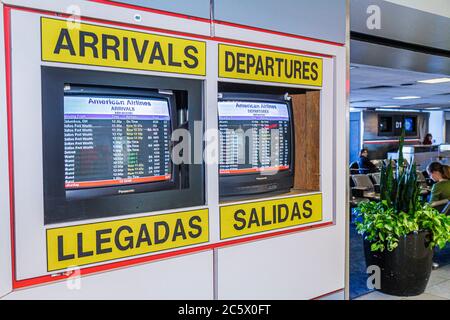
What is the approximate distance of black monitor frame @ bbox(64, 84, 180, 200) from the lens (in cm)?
165

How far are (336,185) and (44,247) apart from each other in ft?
5.34

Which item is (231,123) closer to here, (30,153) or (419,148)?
(30,153)

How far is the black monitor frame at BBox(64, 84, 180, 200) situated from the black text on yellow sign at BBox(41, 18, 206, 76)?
9cm

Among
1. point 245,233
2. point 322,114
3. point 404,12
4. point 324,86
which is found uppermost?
point 404,12

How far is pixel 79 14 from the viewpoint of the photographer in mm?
1632

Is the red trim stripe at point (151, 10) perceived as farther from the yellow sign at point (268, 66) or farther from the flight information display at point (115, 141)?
the flight information display at point (115, 141)

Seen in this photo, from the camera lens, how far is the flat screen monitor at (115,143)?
1.64m


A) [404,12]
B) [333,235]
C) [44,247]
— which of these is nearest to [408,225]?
[333,235]

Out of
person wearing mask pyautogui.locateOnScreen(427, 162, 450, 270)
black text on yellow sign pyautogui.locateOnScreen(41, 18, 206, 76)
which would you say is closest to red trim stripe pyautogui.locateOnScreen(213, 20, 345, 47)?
black text on yellow sign pyautogui.locateOnScreen(41, 18, 206, 76)

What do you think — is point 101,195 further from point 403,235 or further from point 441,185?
point 441,185

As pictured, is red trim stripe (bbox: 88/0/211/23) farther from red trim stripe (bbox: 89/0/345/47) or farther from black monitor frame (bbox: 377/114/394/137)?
black monitor frame (bbox: 377/114/394/137)

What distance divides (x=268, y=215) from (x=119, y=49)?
108cm

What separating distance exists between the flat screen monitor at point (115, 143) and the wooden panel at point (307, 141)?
95 centimetres

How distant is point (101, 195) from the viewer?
1.71 metres
